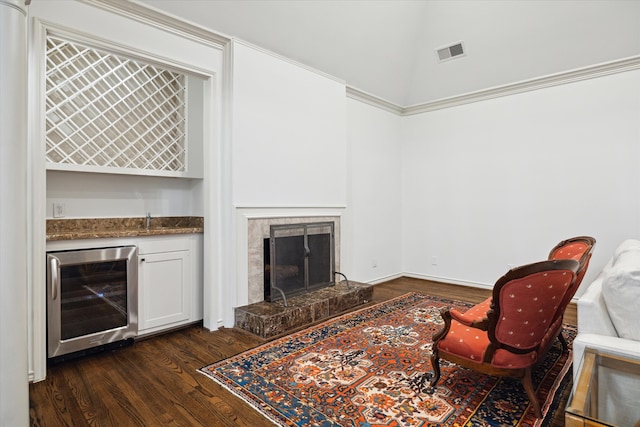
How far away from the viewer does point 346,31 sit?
4074 mm

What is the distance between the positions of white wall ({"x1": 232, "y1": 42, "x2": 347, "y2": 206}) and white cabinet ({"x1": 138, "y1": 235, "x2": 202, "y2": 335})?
692mm

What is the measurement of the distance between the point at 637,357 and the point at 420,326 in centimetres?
199

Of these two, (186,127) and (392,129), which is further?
(392,129)

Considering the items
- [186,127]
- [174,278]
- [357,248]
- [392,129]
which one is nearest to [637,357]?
[174,278]

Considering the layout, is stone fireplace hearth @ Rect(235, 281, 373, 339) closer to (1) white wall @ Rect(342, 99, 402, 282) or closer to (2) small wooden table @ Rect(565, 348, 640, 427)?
(1) white wall @ Rect(342, 99, 402, 282)

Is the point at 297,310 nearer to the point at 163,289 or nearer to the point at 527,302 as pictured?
the point at 163,289

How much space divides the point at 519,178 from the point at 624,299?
333cm

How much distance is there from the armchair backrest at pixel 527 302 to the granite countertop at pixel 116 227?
2.64 meters

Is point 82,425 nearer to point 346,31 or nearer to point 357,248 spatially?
point 357,248

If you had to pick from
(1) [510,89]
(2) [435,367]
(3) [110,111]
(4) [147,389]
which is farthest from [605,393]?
(1) [510,89]

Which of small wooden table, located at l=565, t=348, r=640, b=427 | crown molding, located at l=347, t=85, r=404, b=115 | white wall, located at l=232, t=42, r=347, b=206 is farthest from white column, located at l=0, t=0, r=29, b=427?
crown molding, located at l=347, t=85, r=404, b=115

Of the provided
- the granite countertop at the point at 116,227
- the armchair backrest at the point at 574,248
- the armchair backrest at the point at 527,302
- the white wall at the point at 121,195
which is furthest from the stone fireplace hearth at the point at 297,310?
the armchair backrest at the point at 574,248

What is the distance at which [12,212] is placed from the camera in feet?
3.31

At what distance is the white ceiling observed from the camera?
3.46m
